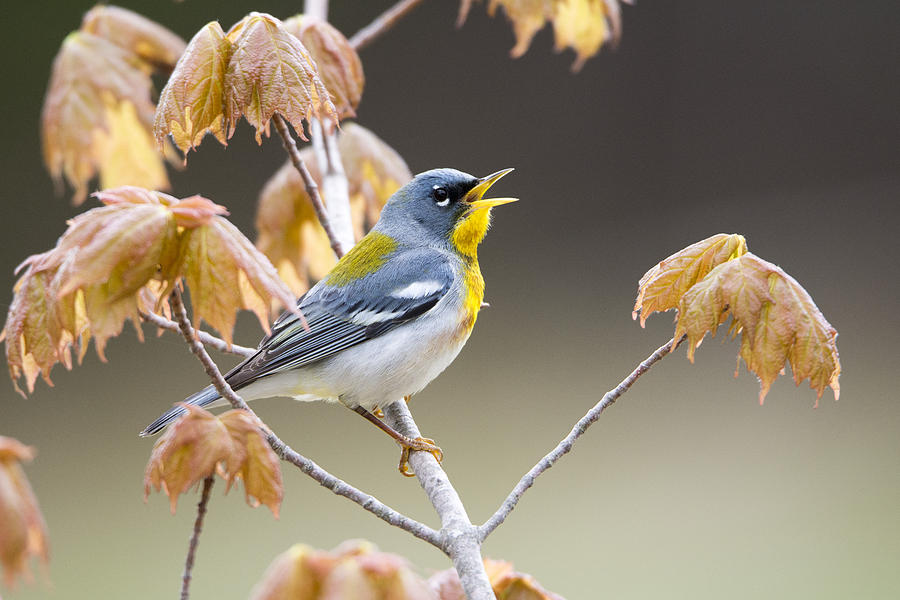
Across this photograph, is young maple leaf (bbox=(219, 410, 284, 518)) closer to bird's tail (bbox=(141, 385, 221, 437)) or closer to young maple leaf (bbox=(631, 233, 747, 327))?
young maple leaf (bbox=(631, 233, 747, 327))

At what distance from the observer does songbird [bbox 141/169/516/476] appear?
2299 mm

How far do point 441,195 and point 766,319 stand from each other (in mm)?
1328

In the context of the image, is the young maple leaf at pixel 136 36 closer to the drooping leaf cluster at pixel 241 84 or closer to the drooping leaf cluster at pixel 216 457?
the drooping leaf cluster at pixel 241 84

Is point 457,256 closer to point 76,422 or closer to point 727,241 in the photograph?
point 727,241

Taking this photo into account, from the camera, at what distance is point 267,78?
1.63 meters

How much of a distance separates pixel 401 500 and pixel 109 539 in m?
1.65

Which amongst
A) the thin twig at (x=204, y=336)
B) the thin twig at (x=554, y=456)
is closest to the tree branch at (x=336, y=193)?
the thin twig at (x=204, y=336)

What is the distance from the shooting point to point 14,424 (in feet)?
19.9

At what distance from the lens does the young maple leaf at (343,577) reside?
3.40 ft

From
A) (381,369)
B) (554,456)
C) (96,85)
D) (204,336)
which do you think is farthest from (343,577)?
(96,85)

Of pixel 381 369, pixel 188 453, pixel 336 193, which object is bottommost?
pixel 188 453

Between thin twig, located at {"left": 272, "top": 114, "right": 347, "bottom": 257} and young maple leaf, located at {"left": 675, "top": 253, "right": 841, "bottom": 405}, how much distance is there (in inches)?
34.8

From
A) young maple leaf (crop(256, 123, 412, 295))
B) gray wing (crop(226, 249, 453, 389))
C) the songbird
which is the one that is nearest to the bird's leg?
the songbird

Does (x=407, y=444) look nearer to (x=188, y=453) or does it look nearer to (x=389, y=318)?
(x=389, y=318)
